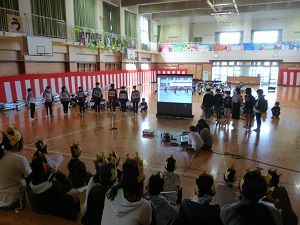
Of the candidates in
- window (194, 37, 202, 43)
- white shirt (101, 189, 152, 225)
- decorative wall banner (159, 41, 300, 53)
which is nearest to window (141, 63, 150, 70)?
decorative wall banner (159, 41, 300, 53)

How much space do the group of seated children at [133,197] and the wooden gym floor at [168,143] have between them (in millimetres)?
1744

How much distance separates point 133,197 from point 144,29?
1196 inches

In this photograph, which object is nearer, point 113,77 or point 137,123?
point 137,123

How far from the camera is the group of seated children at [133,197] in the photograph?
2.22m

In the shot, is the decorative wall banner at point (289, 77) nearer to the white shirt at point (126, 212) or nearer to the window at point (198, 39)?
the window at point (198, 39)

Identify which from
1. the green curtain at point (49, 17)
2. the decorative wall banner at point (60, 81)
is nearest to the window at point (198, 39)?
the decorative wall banner at point (60, 81)

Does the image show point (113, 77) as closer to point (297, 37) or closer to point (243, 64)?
point (243, 64)

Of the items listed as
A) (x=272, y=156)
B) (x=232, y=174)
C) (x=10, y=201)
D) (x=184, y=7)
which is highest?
(x=184, y=7)

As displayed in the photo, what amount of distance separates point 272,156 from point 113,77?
19.4 metres

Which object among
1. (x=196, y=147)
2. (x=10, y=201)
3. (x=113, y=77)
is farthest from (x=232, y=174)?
(x=113, y=77)

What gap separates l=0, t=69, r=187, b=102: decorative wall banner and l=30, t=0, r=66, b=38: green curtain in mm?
2976

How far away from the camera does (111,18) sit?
24.1 m

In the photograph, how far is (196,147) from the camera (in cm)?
709

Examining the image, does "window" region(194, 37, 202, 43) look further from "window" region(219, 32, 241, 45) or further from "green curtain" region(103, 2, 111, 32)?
"green curtain" region(103, 2, 111, 32)
